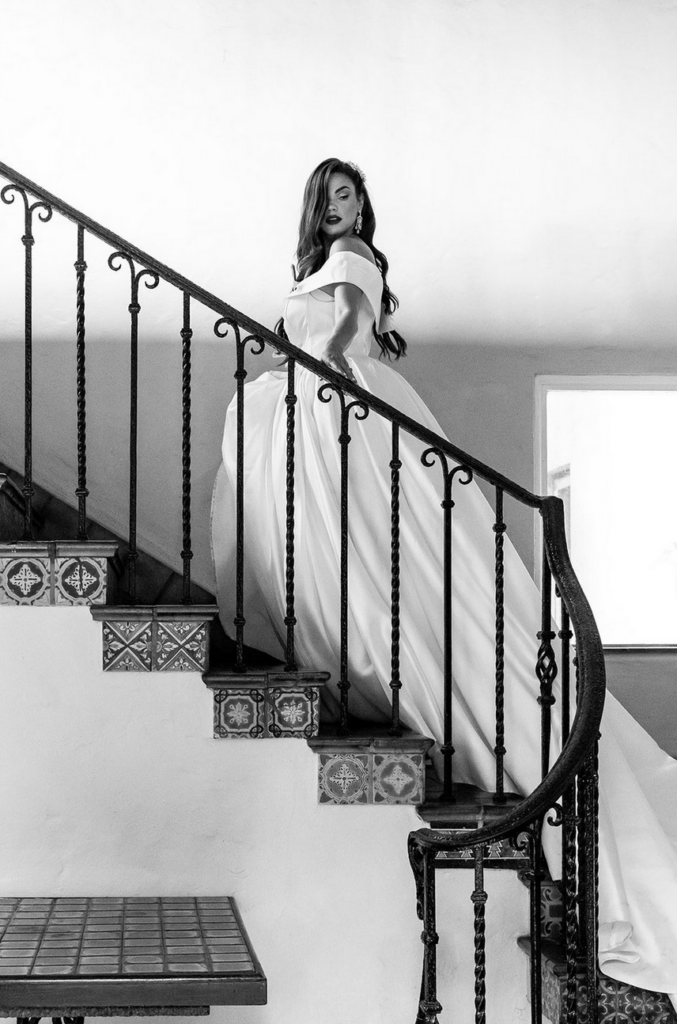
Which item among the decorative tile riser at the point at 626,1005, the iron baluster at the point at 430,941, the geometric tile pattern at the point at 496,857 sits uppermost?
the geometric tile pattern at the point at 496,857

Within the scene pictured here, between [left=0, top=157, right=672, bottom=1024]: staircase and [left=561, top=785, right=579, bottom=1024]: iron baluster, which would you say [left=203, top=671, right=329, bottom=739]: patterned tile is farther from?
[left=561, top=785, right=579, bottom=1024]: iron baluster

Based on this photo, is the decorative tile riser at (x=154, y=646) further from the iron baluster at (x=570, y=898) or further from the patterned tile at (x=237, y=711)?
the iron baluster at (x=570, y=898)

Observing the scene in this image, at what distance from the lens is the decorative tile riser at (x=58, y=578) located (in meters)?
2.85

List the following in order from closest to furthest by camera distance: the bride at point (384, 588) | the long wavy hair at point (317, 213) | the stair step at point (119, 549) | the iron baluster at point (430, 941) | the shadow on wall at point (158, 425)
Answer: the iron baluster at point (430, 941)
the bride at point (384, 588)
the stair step at point (119, 549)
the long wavy hair at point (317, 213)
the shadow on wall at point (158, 425)

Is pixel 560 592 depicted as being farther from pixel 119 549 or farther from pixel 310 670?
pixel 119 549

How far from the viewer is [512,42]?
4.45m

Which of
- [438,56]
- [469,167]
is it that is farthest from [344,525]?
[438,56]

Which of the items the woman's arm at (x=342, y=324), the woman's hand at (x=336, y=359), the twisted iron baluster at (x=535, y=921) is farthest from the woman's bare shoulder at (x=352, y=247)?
the twisted iron baluster at (x=535, y=921)

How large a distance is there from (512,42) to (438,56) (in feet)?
1.04

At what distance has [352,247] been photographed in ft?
11.6

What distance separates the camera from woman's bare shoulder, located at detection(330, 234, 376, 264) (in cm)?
353

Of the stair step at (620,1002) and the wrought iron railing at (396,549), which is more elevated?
the wrought iron railing at (396,549)

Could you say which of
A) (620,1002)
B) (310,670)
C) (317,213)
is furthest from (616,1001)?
(317,213)

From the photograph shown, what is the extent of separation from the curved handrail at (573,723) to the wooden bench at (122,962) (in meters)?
0.56
